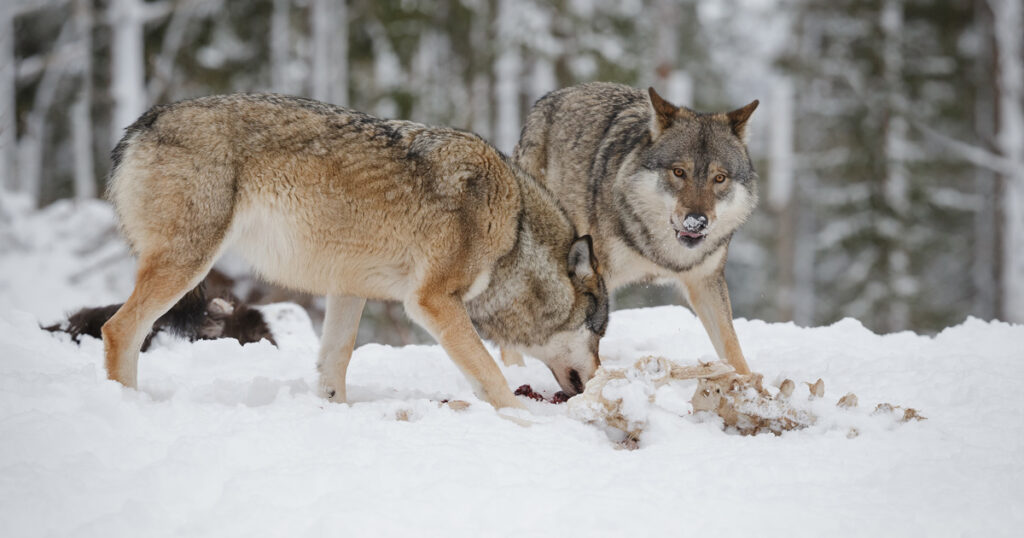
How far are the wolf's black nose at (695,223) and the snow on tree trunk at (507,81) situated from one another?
390 inches

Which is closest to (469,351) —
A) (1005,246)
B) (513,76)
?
(1005,246)

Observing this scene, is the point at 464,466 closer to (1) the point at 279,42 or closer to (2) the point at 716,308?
(2) the point at 716,308

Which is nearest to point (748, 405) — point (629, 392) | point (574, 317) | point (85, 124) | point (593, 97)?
point (629, 392)

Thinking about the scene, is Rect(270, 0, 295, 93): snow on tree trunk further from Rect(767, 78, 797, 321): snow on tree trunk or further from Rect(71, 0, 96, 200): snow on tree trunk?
Rect(767, 78, 797, 321): snow on tree trunk

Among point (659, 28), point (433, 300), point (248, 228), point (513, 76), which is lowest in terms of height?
point (433, 300)

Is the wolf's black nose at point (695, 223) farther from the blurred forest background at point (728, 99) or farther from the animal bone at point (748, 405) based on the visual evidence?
the blurred forest background at point (728, 99)

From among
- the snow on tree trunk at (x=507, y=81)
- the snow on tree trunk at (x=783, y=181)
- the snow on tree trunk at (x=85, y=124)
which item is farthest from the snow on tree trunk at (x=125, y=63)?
the snow on tree trunk at (x=783, y=181)

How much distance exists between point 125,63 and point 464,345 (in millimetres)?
11707

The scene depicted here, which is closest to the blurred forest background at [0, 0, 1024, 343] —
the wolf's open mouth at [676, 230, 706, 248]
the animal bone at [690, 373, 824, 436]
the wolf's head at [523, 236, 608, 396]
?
the wolf's head at [523, 236, 608, 396]

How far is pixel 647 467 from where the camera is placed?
2.79 m

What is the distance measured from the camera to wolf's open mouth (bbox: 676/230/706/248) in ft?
14.6

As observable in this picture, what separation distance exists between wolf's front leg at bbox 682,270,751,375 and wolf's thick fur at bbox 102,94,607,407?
982mm

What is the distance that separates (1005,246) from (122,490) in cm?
1183

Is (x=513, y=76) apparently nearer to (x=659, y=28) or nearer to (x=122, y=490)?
(x=659, y=28)
